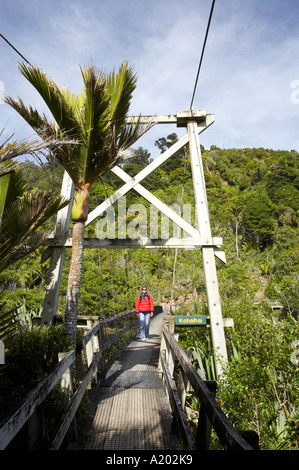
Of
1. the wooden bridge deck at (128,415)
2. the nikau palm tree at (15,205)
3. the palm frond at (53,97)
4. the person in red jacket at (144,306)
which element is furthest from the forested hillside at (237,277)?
the person in red jacket at (144,306)

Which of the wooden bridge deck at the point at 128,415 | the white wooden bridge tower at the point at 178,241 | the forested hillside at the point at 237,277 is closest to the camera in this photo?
the wooden bridge deck at the point at 128,415

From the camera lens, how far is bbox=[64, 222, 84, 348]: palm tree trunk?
3514mm

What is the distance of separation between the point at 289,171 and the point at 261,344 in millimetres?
49231

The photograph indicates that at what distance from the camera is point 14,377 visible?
2.53 m

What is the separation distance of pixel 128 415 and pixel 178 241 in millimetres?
2662

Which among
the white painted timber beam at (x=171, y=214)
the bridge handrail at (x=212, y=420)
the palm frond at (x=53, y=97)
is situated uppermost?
the palm frond at (x=53, y=97)

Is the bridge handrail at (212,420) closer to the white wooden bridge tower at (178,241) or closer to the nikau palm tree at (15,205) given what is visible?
the nikau palm tree at (15,205)

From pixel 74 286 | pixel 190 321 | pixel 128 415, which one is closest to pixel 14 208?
pixel 74 286

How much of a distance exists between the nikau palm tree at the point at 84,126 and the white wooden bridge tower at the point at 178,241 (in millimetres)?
923

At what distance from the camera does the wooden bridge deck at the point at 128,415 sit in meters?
2.55

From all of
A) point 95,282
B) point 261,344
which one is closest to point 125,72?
point 261,344

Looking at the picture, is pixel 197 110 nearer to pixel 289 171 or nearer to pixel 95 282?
pixel 95 282

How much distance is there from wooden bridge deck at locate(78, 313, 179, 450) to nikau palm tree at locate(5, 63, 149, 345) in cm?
84

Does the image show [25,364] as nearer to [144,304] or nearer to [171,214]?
[171,214]
